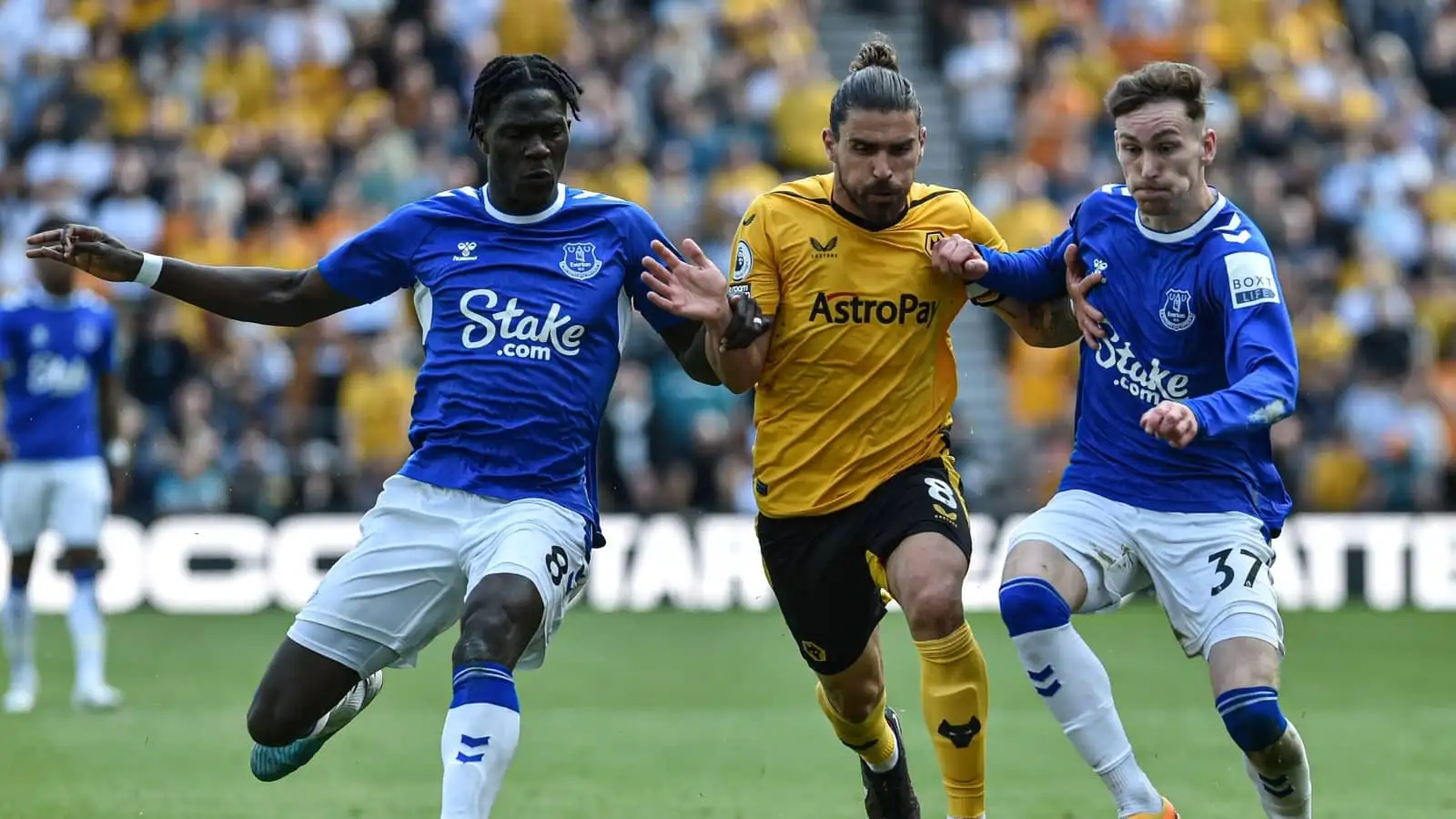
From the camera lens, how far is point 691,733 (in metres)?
12.2

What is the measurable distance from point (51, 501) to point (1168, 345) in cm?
856

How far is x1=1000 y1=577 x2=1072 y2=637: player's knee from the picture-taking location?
7.51 meters

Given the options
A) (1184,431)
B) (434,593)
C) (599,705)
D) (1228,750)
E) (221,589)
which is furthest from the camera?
(221,589)

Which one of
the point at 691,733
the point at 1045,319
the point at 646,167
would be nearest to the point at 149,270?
the point at 1045,319


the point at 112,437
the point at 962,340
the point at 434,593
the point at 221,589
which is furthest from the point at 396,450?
the point at 434,593

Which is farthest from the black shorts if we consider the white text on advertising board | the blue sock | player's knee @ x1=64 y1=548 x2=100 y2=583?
the white text on advertising board

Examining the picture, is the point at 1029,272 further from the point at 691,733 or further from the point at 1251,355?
the point at 691,733

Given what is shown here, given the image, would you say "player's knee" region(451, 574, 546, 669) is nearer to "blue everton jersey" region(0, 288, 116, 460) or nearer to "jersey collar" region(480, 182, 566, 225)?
"jersey collar" region(480, 182, 566, 225)

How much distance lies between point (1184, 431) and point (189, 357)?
1373 cm

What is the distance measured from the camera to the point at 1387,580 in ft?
59.4

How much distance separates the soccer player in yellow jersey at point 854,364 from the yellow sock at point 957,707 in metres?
0.39

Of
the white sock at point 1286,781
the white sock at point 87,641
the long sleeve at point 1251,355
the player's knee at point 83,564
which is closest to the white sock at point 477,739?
the long sleeve at point 1251,355

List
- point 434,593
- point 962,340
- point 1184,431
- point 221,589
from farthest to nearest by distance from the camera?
1. point 962,340
2. point 221,589
3. point 434,593
4. point 1184,431

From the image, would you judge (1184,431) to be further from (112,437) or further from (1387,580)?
(1387,580)
